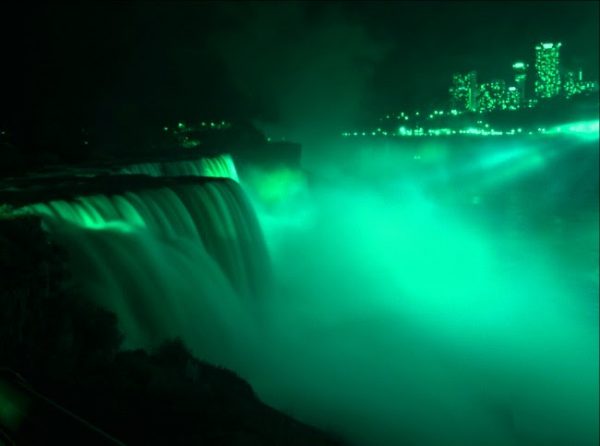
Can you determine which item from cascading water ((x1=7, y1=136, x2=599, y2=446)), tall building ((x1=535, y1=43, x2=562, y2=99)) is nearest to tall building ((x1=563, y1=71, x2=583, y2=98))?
tall building ((x1=535, y1=43, x2=562, y2=99))

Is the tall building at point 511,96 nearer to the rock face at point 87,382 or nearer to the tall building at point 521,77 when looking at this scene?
the tall building at point 521,77

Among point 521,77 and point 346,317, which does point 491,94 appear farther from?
point 346,317

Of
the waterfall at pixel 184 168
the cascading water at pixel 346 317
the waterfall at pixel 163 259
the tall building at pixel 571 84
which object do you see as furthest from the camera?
the tall building at pixel 571 84

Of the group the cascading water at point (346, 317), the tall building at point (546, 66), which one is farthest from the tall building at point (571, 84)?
the cascading water at point (346, 317)

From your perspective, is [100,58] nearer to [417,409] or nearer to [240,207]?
[240,207]

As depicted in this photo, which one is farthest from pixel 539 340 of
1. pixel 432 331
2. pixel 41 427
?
pixel 41 427

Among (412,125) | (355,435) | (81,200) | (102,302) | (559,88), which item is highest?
(559,88)
